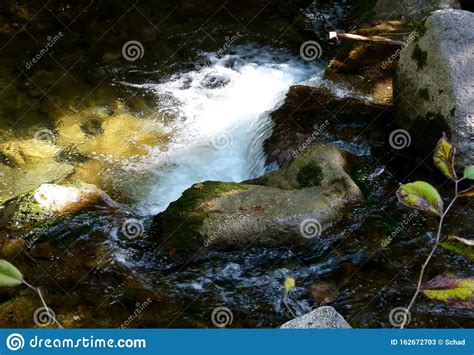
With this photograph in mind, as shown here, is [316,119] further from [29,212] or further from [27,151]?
[27,151]

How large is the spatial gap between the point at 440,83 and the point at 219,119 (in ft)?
9.07

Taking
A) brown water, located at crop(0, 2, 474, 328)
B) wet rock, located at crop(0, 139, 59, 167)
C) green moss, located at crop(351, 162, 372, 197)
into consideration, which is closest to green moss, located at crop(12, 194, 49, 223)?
brown water, located at crop(0, 2, 474, 328)

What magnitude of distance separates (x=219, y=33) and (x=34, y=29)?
2863mm

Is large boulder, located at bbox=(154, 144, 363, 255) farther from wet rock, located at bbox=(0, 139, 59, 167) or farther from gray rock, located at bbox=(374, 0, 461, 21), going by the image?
gray rock, located at bbox=(374, 0, 461, 21)

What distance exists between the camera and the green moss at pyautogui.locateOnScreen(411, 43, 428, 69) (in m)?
5.51

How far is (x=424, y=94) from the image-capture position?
548 cm

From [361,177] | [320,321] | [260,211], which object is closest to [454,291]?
[320,321]

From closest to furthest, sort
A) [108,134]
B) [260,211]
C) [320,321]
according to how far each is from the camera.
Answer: [320,321] → [260,211] → [108,134]

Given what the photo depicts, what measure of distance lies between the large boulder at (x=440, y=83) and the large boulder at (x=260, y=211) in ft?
3.23

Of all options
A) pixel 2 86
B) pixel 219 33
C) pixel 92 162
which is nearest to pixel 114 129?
pixel 92 162

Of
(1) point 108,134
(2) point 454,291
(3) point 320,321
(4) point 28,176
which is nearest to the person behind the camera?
(2) point 454,291

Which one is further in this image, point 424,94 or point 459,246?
point 424,94

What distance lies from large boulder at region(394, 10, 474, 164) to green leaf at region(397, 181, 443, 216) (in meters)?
3.24

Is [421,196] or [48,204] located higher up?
[421,196]
